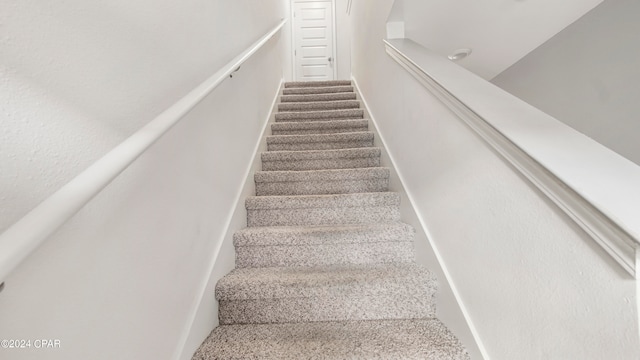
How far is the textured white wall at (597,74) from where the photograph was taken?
6.11ft

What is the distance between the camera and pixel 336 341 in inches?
42.8

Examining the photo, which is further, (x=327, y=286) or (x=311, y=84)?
(x=311, y=84)

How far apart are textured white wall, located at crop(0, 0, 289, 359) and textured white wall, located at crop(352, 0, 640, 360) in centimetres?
95

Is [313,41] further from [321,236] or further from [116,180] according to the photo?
[116,180]

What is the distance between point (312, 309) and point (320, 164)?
1.22 meters

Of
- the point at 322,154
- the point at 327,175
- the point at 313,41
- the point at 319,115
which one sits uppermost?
the point at 313,41

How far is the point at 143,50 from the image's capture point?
80 centimetres

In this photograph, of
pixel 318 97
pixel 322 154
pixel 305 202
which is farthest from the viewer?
pixel 318 97

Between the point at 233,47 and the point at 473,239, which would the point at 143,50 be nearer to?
the point at 233,47

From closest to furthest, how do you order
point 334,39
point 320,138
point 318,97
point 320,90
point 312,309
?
A: point 312,309
point 320,138
point 318,97
point 320,90
point 334,39

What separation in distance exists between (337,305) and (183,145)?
2.78 feet

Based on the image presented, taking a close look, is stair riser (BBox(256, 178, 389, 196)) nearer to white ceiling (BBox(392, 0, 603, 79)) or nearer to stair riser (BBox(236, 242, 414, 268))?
stair riser (BBox(236, 242, 414, 268))

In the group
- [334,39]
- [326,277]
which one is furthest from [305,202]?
[334,39]

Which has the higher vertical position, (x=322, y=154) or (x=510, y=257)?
(x=322, y=154)
